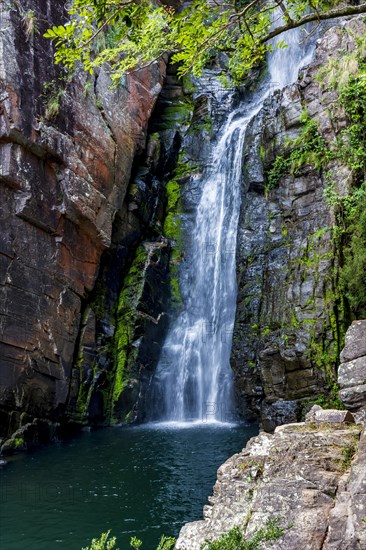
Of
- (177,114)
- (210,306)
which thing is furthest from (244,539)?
(177,114)

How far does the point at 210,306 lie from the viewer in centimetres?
1814

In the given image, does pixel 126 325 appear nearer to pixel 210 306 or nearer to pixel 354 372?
pixel 210 306

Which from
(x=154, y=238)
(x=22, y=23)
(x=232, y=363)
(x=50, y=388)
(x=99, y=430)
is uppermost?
(x=22, y=23)

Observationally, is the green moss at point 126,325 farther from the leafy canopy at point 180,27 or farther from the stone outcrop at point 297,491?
the stone outcrop at point 297,491

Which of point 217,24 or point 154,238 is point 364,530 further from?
point 154,238

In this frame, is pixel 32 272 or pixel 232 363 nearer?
pixel 32 272

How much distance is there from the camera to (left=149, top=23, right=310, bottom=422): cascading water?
1666 cm

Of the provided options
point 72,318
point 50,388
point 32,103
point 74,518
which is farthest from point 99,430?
point 32,103

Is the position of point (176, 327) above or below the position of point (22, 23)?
below

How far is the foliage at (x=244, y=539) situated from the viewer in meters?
3.37

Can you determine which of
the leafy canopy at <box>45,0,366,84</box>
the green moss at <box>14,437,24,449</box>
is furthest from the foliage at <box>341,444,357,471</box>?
the green moss at <box>14,437,24,449</box>

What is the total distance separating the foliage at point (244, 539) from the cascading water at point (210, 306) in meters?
12.6

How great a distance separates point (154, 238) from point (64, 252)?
5274 mm

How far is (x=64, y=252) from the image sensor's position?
14.9 meters
